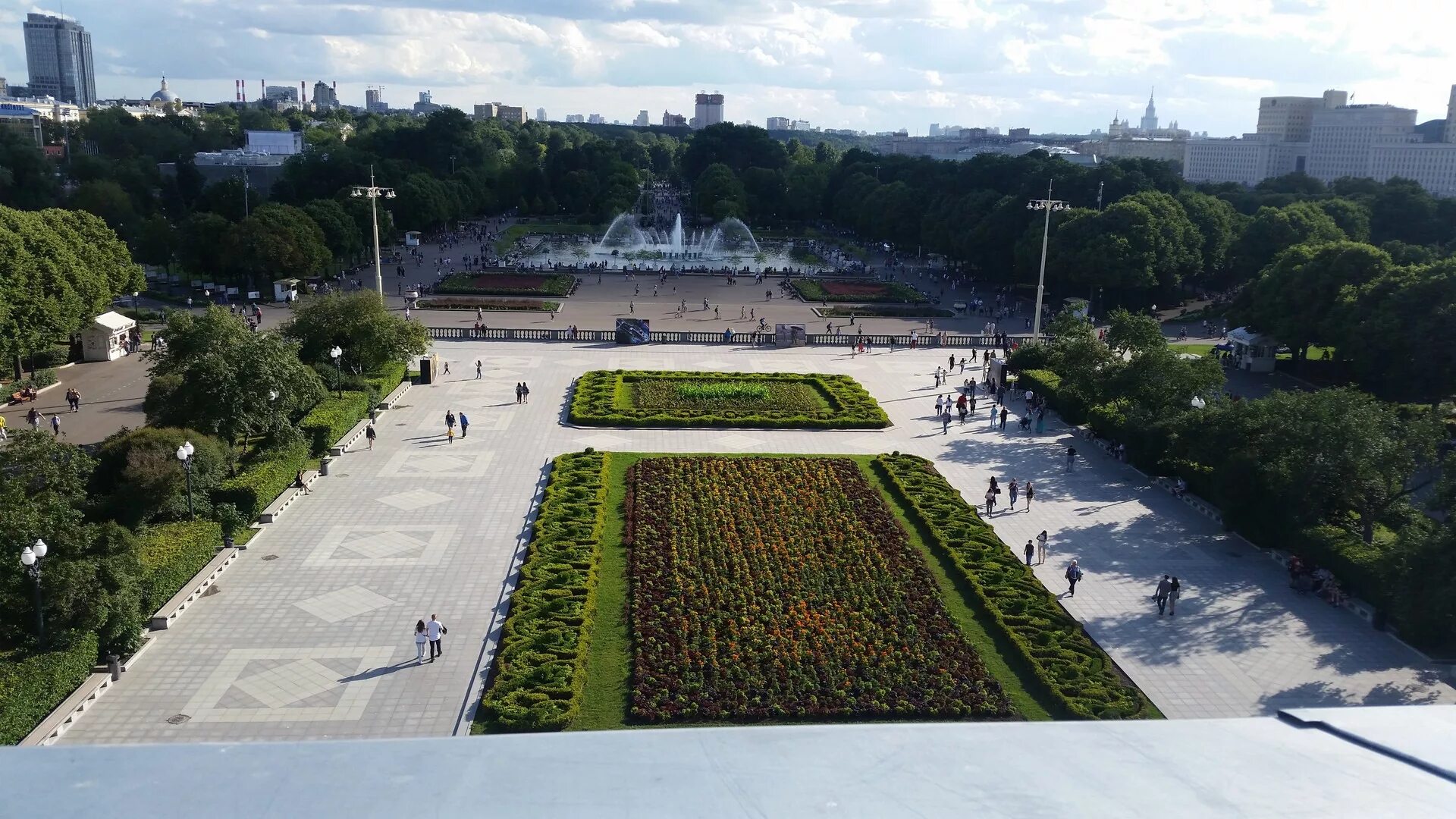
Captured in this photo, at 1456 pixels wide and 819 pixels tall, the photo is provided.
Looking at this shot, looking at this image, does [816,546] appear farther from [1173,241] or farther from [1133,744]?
[1173,241]

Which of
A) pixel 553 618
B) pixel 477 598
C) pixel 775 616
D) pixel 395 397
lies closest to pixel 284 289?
pixel 395 397

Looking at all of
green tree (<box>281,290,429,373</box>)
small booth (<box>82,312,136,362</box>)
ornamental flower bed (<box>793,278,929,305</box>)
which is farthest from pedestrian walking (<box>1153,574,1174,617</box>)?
ornamental flower bed (<box>793,278,929,305</box>)

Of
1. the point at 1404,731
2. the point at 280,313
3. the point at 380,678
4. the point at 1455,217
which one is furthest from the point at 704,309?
the point at 1404,731

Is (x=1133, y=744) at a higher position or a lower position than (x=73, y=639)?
higher

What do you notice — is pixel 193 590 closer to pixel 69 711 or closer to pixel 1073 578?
pixel 69 711

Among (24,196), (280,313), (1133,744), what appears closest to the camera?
(1133,744)

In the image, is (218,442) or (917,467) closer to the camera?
(218,442)

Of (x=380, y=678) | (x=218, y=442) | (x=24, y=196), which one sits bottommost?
(x=380, y=678)

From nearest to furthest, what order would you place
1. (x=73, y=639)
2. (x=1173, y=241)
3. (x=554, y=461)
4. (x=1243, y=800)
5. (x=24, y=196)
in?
(x=1243, y=800) → (x=73, y=639) → (x=554, y=461) → (x=1173, y=241) → (x=24, y=196)
